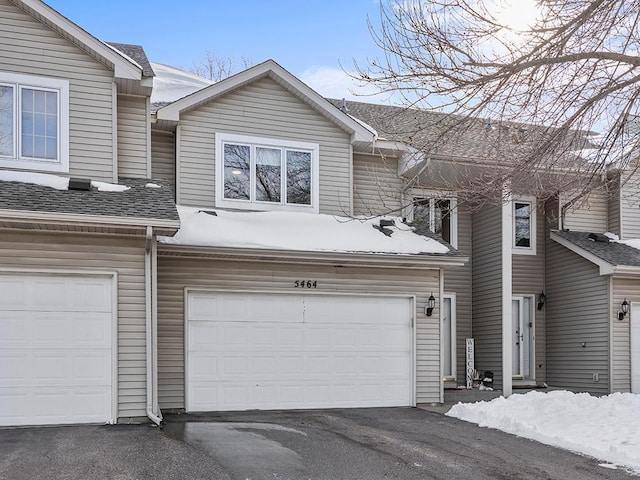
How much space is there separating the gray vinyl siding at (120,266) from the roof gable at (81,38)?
2.76 metres

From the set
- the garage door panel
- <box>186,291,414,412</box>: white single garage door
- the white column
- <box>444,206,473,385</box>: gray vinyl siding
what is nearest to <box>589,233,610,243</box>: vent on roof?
the white column

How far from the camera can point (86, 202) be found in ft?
26.5

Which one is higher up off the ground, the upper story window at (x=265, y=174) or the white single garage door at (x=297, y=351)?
the upper story window at (x=265, y=174)

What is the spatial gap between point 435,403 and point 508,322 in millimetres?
2188

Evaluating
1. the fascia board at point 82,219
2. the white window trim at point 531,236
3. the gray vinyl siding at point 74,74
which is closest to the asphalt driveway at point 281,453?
the fascia board at point 82,219

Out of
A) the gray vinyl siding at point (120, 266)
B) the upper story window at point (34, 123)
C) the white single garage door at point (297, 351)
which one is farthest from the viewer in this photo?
the white single garage door at point (297, 351)

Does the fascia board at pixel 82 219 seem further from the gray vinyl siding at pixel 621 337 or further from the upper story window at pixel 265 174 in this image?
the gray vinyl siding at pixel 621 337

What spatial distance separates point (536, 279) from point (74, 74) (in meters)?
10.4

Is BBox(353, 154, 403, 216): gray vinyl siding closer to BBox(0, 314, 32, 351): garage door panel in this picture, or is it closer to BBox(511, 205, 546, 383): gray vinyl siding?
BBox(511, 205, 546, 383): gray vinyl siding

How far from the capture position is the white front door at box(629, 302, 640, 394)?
475 inches

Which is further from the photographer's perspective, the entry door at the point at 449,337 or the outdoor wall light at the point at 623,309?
the entry door at the point at 449,337

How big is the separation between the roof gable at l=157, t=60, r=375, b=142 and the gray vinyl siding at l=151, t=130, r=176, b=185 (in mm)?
545

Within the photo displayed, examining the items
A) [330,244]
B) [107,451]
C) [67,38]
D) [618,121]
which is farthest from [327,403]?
[67,38]

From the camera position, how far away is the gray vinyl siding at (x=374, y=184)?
38.5 ft
